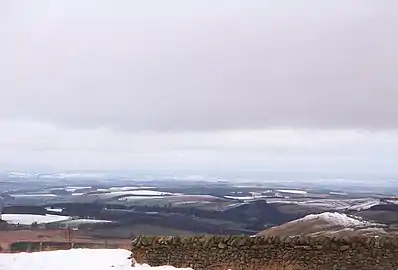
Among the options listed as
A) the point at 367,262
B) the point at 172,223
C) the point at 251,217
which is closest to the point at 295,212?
the point at 251,217

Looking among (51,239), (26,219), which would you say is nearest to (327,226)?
(51,239)

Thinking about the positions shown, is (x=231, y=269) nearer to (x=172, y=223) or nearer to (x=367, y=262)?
(x=367, y=262)

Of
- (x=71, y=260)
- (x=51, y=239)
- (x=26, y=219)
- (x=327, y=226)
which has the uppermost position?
(x=327, y=226)

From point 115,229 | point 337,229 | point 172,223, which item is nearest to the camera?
point 337,229

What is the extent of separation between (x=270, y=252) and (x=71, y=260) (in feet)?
19.3

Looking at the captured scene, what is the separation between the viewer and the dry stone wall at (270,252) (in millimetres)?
17719

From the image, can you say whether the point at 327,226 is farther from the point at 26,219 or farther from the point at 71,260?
the point at 26,219

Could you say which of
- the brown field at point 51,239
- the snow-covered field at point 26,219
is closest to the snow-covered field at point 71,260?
the brown field at point 51,239

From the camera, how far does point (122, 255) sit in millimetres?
18984

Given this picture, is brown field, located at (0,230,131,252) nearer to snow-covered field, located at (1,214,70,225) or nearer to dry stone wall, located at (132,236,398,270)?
snow-covered field, located at (1,214,70,225)

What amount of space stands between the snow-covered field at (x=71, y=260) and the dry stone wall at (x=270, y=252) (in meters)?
0.63

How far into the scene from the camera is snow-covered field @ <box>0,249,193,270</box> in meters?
17.7

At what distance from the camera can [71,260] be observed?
18422 millimetres

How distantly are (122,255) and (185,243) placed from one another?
2.10m
